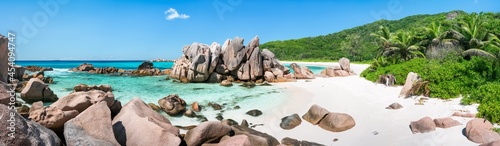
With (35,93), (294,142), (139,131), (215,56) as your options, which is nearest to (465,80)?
(294,142)

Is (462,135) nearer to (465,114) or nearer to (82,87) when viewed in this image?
(465,114)

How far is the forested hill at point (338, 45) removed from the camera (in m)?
87.8

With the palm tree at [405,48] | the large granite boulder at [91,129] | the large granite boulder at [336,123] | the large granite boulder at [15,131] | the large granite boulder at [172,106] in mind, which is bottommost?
the large granite boulder at [172,106]

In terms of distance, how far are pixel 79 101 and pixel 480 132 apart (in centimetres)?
1200

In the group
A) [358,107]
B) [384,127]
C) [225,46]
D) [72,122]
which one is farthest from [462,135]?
[225,46]

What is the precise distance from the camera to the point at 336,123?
10.4 metres

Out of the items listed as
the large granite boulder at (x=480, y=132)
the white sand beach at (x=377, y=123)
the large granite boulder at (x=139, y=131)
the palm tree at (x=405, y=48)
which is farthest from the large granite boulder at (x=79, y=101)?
the palm tree at (x=405, y=48)

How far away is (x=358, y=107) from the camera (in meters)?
13.7

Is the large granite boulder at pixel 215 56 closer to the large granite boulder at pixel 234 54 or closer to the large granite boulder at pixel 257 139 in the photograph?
the large granite boulder at pixel 234 54

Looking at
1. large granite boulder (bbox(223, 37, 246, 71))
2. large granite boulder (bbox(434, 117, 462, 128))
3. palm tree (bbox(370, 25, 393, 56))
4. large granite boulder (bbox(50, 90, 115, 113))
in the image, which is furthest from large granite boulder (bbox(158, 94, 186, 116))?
palm tree (bbox(370, 25, 393, 56))

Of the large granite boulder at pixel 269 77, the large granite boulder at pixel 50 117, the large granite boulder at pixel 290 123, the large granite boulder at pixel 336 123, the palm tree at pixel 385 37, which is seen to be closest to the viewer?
the large granite boulder at pixel 50 117

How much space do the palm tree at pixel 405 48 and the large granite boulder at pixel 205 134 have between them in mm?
25031

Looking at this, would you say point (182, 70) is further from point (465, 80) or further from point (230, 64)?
point (465, 80)

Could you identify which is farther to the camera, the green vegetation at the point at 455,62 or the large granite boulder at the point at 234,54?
the large granite boulder at the point at 234,54
